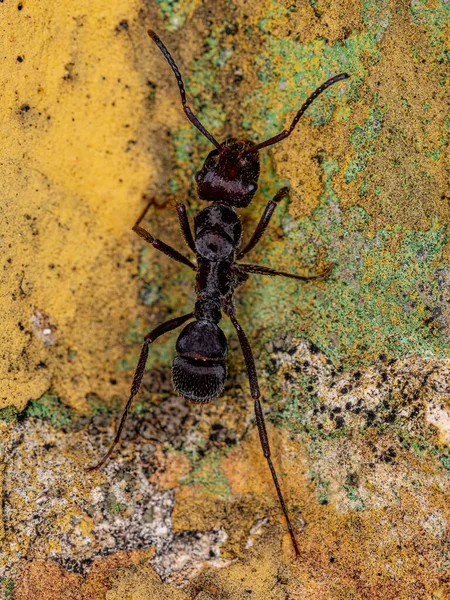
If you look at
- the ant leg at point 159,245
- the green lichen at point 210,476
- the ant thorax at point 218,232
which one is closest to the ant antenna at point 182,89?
the ant thorax at point 218,232

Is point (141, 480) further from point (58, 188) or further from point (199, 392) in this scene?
point (58, 188)

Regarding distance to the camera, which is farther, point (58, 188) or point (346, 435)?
point (58, 188)

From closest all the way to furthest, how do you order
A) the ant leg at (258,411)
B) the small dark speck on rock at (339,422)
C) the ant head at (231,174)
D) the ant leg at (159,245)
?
the ant leg at (258,411), the small dark speck on rock at (339,422), the ant head at (231,174), the ant leg at (159,245)

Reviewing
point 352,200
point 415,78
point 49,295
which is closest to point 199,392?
point 49,295

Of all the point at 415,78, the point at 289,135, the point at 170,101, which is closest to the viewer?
the point at 415,78

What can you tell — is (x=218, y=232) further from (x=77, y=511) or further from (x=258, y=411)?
(x=77, y=511)

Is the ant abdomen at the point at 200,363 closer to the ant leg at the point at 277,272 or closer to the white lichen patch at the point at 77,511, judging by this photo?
the ant leg at the point at 277,272

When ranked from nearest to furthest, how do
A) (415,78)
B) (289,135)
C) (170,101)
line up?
(415,78) → (289,135) → (170,101)
